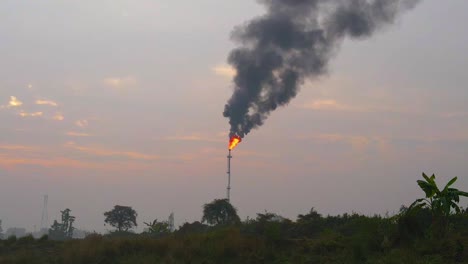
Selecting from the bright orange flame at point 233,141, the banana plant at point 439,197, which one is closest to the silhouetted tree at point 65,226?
the bright orange flame at point 233,141

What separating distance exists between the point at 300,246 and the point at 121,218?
156 ft

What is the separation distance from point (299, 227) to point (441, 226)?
812 cm

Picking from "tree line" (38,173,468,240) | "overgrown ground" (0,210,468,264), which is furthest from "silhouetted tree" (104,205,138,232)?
"overgrown ground" (0,210,468,264)

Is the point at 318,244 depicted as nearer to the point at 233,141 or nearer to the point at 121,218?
the point at 233,141

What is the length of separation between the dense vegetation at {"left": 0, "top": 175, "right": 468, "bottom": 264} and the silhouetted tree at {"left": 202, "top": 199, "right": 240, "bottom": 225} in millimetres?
22215

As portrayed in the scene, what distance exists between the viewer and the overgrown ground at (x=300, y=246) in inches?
619

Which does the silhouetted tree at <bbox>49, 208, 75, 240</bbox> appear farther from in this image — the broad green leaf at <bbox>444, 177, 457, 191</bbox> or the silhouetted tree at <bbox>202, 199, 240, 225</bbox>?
the broad green leaf at <bbox>444, 177, 457, 191</bbox>

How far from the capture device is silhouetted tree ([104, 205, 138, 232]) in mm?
62156

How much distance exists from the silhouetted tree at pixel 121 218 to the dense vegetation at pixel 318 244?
1506 inches

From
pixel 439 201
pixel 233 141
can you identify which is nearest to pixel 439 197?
pixel 439 201

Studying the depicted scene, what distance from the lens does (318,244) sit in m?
18.4

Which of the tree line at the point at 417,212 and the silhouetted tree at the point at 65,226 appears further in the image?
the silhouetted tree at the point at 65,226

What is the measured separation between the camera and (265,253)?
60.6ft

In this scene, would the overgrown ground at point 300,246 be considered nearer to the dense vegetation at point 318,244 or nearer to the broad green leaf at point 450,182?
the dense vegetation at point 318,244
